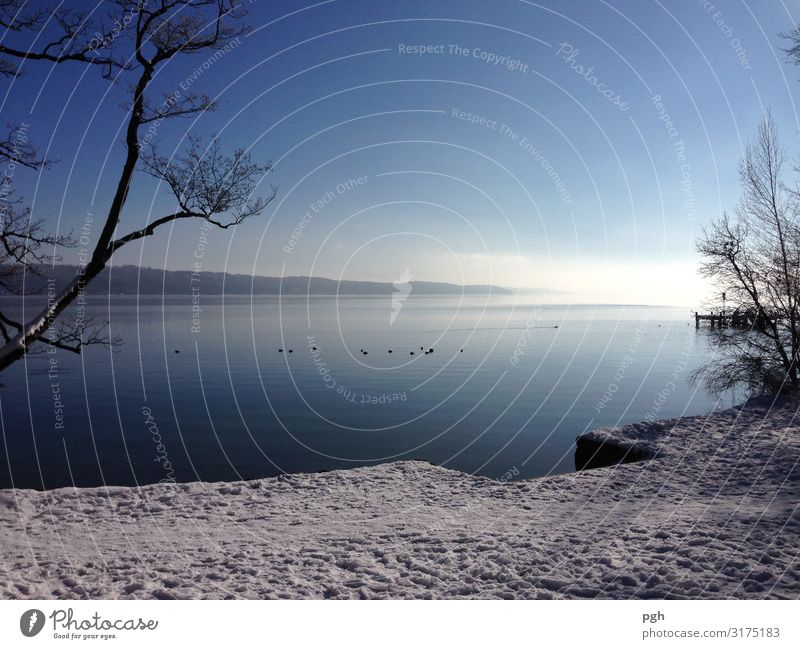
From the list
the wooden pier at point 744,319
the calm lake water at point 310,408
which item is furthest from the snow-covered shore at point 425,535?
the wooden pier at point 744,319

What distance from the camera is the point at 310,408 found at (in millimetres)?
29469

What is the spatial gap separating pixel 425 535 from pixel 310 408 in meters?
20.3

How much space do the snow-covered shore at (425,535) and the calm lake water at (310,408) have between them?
5374 mm

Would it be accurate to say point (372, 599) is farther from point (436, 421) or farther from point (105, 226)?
point (436, 421)

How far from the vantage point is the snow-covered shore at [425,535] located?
7859 mm

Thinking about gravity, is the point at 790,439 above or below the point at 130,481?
above

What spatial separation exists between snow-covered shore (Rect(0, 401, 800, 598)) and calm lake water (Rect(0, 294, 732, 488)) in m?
5.37

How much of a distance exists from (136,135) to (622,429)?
1670 centimetres

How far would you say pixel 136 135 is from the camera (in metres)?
12.0

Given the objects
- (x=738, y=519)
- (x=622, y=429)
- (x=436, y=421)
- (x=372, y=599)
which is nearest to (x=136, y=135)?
(x=372, y=599)

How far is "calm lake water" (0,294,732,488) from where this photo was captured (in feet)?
65.6

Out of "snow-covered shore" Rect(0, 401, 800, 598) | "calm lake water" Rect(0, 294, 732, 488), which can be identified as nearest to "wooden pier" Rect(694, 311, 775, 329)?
"calm lake water" Rect(0, 294, 732, 488)

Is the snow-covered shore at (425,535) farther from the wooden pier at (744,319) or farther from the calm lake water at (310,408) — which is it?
the wooden pier at (744,319)

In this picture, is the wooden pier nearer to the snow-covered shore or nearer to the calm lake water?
the calm lake water
